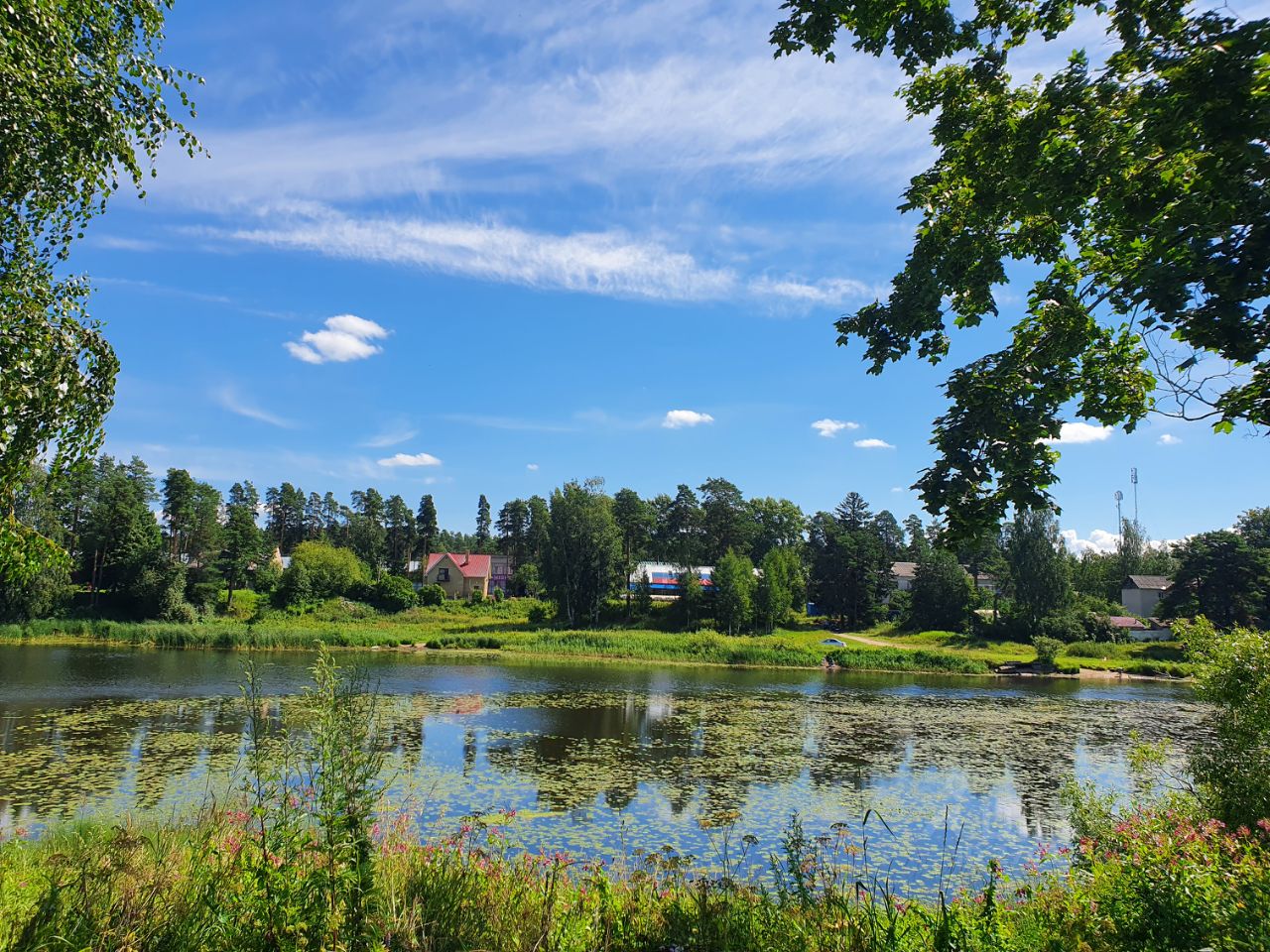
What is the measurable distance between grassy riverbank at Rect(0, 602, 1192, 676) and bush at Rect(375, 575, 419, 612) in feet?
9.76

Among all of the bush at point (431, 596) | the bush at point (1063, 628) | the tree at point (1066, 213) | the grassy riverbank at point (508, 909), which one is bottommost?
the bush at point (1063, 628)

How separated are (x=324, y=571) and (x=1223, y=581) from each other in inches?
2974

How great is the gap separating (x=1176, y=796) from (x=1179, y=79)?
352 inches

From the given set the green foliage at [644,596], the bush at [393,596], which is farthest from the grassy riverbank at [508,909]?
the green foliage at [644,596]

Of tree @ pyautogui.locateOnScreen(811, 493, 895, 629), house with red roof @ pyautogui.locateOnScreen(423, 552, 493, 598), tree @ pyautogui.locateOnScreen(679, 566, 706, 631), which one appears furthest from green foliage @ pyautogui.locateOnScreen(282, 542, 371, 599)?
tree @ pyautogui.locateOnScreen(811, 493, 895, 629)

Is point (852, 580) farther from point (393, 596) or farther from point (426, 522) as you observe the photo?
point (426, 522)

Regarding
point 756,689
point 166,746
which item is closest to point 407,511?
point 756,689

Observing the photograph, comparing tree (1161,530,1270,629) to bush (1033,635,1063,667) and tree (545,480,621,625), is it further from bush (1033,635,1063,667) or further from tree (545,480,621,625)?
tree (545,480,621,625)

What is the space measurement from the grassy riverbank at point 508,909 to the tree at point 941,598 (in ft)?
202

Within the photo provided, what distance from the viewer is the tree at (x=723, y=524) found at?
8081 centimetres

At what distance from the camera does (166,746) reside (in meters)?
14.9

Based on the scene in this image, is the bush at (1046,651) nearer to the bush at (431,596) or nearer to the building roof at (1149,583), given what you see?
the building roof at (1149,583)

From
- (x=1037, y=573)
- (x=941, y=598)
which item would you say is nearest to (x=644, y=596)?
(x=941, y=598)

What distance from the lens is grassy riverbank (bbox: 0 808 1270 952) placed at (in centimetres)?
389
